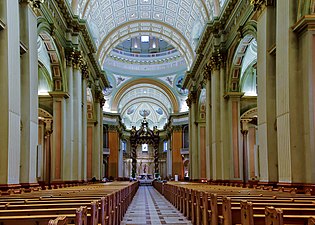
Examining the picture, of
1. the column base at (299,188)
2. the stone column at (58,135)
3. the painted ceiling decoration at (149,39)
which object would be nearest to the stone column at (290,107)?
the column base at (299,188)

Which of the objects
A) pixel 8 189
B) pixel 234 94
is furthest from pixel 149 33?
pixel 8 189

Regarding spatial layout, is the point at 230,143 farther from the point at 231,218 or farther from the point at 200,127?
the point at 231,218

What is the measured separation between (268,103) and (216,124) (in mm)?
8067

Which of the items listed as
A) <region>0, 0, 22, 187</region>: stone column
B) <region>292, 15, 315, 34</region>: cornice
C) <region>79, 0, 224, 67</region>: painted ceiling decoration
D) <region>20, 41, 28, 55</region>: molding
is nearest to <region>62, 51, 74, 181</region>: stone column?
<region>79, 0, 224, 67</region>: painted ceiling decoration

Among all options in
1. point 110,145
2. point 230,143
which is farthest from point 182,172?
point 230,143

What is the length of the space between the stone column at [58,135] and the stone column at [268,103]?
9.20 m

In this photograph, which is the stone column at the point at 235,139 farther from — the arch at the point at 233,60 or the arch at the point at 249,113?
the arch at the point at 249,113

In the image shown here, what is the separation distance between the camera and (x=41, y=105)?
65.0 feet

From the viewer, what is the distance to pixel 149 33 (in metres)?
35.1

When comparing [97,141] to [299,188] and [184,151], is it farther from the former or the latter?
[299,188]

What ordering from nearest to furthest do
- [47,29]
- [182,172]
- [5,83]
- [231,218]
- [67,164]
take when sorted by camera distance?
1. [231,218]
2. [5,83]
3. [47,29]
4. [67,164]
5. [182,172]

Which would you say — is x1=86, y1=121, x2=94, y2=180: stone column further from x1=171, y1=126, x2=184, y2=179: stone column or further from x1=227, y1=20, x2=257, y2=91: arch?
x1=171, y1=126, x2=184, y2=179: stone column

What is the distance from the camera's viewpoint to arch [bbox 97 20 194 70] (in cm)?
3241

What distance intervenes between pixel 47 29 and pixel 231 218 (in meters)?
12.5
